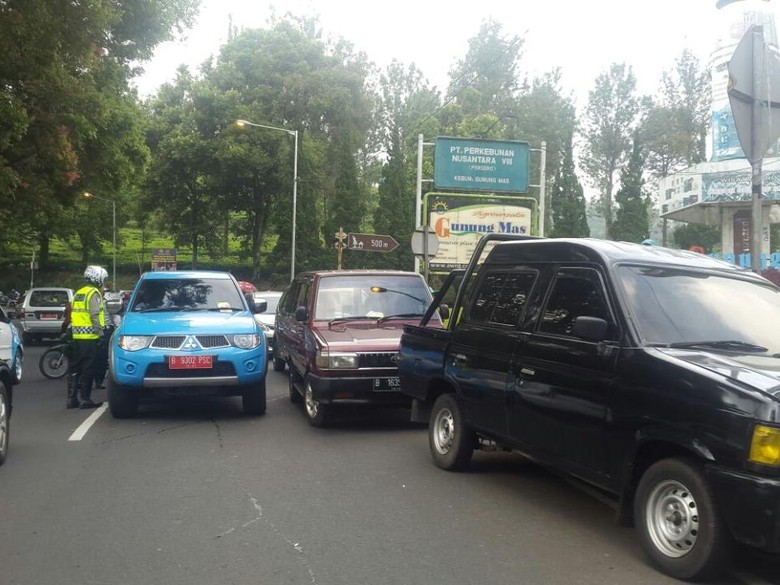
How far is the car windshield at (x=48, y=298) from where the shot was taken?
22.9 metres

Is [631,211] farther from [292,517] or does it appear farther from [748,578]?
[748,578]

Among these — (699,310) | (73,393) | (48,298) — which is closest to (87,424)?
(73,393)

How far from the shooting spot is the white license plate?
8.85 metres

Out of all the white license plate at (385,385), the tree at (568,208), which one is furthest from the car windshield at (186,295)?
the tree at (568,208)

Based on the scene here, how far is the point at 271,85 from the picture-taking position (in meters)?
45.8

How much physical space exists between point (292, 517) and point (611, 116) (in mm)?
59835

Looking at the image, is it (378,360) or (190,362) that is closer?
(378,360)

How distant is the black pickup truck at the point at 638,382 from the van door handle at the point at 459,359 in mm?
21

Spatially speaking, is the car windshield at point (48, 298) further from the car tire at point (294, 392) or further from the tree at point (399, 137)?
the tree at point (399, 137)

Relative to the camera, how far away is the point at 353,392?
346 inches

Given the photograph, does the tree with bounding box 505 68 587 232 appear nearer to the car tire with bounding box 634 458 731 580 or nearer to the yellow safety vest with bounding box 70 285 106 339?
the yellow safety vest with bounding box 70 285 106 339

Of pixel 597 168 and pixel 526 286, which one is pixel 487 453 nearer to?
pixel 526 286

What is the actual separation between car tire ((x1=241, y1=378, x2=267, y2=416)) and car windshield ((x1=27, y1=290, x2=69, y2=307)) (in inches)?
584

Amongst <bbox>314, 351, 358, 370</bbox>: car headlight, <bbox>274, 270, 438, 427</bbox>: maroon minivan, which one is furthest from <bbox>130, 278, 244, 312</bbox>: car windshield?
<bbox>314, 351, 358, 370</bbox>: car headlight
